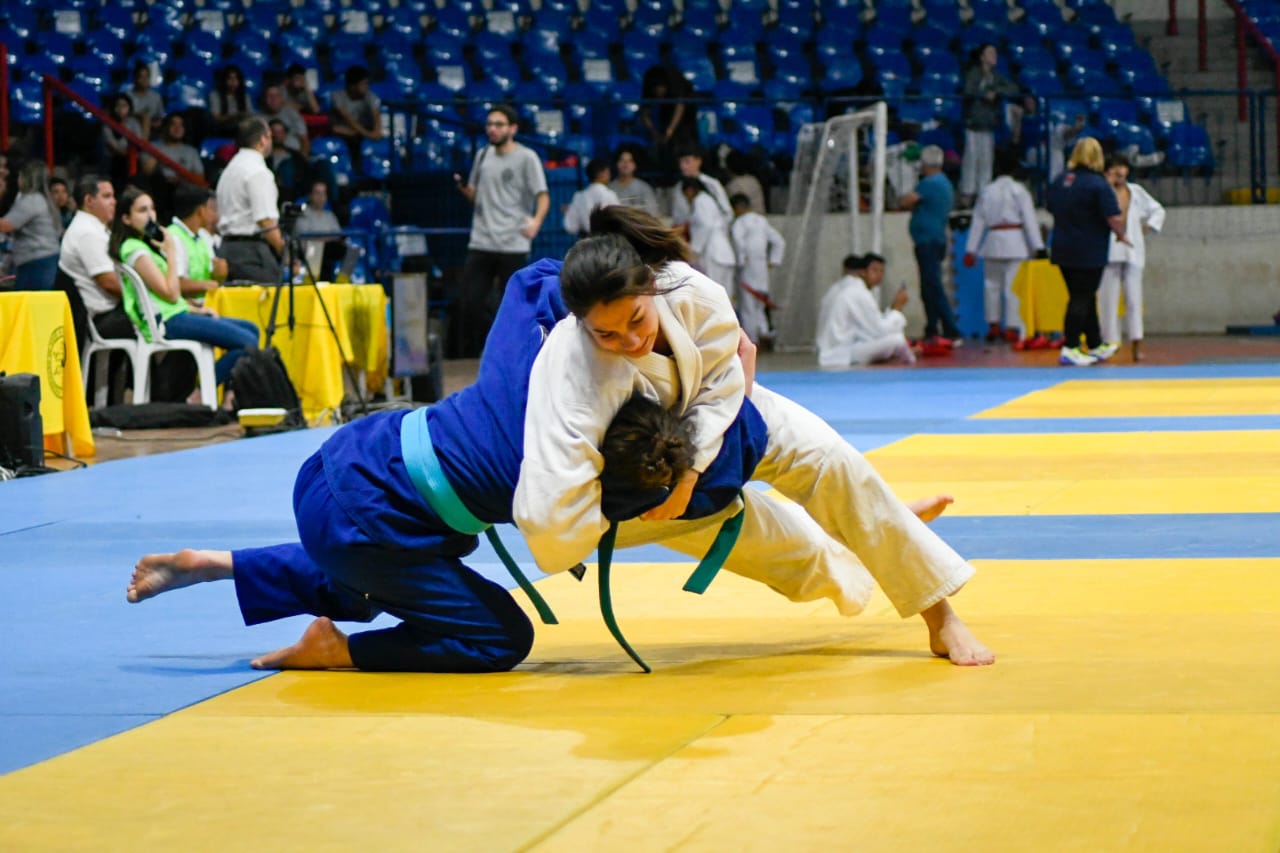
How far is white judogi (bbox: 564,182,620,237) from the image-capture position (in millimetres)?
16938

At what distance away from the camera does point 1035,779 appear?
2.93m

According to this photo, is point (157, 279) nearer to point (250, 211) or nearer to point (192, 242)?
point (192, 242)

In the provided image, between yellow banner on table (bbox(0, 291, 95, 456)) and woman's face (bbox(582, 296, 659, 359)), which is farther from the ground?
woman's face (bbox(582, 296, 659, 359))

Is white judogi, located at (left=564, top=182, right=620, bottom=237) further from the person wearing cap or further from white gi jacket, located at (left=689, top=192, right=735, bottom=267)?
the person wearing cap

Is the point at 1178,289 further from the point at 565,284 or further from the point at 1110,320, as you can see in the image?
the point at 565,284

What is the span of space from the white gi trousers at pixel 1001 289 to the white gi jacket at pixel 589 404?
15.1m

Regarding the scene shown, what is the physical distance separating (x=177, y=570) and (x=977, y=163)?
16.5 metres

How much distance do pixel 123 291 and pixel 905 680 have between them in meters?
8.02

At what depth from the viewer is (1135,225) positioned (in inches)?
613

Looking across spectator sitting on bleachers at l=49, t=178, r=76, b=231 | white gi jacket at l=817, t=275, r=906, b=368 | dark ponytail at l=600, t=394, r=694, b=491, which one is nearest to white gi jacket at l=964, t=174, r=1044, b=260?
white gi jacket at l=817, t=275, r=906, b=368

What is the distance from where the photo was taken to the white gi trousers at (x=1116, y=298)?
50.1 feet

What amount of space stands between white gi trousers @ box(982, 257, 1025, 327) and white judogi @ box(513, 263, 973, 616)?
48.3 feet

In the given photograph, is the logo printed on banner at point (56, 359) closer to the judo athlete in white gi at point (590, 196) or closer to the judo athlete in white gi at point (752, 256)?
the judo athlete in white gi at point (590, 196)

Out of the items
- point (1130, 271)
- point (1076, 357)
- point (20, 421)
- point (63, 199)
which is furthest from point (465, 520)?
point (63, 199)
